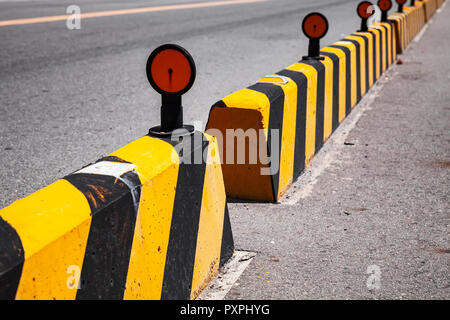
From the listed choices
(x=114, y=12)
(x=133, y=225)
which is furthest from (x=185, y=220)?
(x=114, y=12)

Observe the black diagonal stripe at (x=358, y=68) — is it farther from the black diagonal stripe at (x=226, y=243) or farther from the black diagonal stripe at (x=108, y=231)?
the black diagonal stripe at (x=108, y=231)

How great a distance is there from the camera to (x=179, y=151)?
8.90ft

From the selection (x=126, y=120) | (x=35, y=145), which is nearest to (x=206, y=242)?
(x=35, y=145)

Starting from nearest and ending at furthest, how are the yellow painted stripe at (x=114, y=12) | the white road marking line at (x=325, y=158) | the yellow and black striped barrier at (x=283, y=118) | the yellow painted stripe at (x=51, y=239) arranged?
the yellow painted stripe at (x=51, y=239), the yellow and black striped barrier at (x=283, y=118), the white road marking line at (x=325, y=158), the yellow painted stripe at (x=114, y=12)

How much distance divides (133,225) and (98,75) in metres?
7.18

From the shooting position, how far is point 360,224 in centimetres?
384

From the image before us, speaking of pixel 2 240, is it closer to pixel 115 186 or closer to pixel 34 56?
pixel 115 186

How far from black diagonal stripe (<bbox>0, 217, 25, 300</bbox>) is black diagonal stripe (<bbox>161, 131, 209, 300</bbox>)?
0.90 metres

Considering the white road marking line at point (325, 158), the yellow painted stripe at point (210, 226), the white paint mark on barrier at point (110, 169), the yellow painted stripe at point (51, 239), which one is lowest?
the white road marking line at point (325, 158)

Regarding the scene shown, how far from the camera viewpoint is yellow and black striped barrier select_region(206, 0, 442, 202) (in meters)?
4.02

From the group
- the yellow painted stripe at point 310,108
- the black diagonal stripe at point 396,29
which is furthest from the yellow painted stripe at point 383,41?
the yellow painted stripe at point 310,108

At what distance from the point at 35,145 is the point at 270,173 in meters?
2.53

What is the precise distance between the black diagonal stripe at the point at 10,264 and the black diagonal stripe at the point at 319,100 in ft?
12.6

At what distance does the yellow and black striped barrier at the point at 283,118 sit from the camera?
4.02 m
